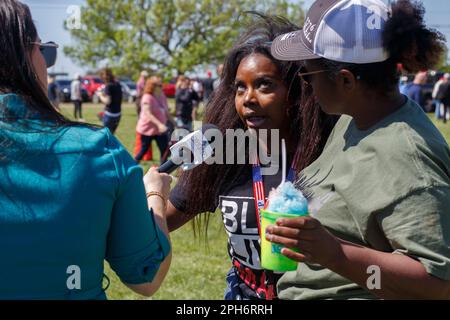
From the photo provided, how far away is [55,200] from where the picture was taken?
165 centimetres

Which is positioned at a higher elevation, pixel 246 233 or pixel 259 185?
pixel 259 185

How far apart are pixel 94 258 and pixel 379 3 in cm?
112

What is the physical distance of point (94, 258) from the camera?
5.73 ft

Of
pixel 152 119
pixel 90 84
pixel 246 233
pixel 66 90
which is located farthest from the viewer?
pixel 90 84

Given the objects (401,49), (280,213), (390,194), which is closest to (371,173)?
(390,194)

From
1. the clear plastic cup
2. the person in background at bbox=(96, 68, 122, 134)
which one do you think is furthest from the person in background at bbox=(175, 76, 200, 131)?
the clear plastic cup

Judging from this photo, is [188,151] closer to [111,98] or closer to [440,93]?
[111,98]

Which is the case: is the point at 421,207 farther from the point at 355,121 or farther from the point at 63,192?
the point at 63,192

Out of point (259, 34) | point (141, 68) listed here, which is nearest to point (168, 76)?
point (141, 68)

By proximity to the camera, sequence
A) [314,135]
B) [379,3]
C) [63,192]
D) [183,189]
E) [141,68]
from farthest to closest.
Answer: [141,68] < [183,189] < [314,135] < [379,3] < [63,192]

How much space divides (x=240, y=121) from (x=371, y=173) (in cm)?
116

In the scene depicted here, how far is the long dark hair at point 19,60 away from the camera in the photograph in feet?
5.50

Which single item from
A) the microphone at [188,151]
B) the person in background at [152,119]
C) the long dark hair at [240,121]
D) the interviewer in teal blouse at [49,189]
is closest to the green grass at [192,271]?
the long dark hair at [240,121]

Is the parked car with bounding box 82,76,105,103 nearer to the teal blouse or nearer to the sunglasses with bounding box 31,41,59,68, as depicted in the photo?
the sunglasses with bounding box 31,41,59,68
